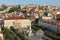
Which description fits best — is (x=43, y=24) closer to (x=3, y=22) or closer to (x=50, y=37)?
(x=3, y=22)

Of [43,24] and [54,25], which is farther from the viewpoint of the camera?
[43,24]

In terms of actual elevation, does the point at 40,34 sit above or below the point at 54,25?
above

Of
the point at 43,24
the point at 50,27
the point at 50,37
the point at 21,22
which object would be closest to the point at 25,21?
the point at 21,22

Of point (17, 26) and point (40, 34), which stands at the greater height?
point (40, 34)

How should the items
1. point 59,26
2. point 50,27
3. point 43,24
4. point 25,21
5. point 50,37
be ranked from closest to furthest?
point 50,37
point 59,26
point 50,27
point 43,24
point 25,21

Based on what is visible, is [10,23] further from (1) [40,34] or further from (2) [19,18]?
(1) [40,34]

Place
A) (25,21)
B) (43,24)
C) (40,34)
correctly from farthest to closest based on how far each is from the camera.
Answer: (25,21), (43,24), (40,34)

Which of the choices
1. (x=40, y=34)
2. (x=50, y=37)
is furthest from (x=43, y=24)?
(x=40, y=34)

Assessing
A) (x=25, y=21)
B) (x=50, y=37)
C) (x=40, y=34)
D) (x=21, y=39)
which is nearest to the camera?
(x=40, y=34)

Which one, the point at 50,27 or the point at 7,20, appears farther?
the point at 7,20
